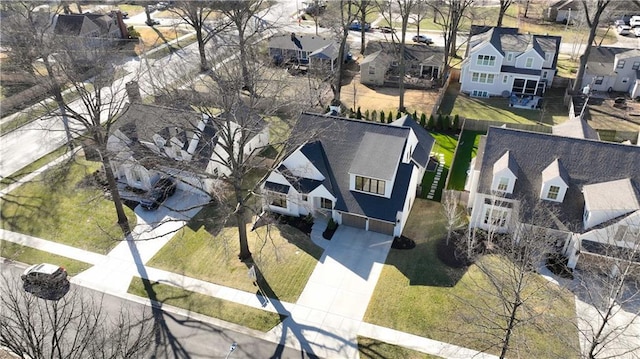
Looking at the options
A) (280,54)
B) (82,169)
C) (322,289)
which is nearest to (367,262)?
(322,289)

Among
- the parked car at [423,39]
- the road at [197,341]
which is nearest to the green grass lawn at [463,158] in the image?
the road at [197,341]

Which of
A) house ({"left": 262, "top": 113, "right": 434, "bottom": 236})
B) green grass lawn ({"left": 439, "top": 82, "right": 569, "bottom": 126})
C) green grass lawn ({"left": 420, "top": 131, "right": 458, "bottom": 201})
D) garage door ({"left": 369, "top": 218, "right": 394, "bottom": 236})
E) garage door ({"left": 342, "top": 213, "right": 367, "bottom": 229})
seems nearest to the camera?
house ({"left": 262, "top": 113, "right": 434, "bottom": 236})

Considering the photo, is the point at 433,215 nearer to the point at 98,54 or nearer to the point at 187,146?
the point at 187,146

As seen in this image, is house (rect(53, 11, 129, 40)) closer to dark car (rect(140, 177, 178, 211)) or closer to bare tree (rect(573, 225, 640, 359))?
dark car (rect(140, 177, 178, 211))

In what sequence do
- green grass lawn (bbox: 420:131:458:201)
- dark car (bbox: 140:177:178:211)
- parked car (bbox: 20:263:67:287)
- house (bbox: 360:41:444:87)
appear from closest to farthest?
parked car (bbox: 20:263:67:287)
dark car (bbox: 140:177:178:211)
green grass lawn (bbox: 420:131:458:201)
house (bbox: 360:41:444:87)

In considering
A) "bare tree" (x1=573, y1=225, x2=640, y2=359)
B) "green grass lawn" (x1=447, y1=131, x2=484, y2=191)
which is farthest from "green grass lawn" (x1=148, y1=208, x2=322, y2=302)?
"bare tree" (x1=573, y1=225, x2=640, y2=359)

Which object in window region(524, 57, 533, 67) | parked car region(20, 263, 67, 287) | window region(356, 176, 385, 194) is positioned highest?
window region(524, 57, 533, 67)
